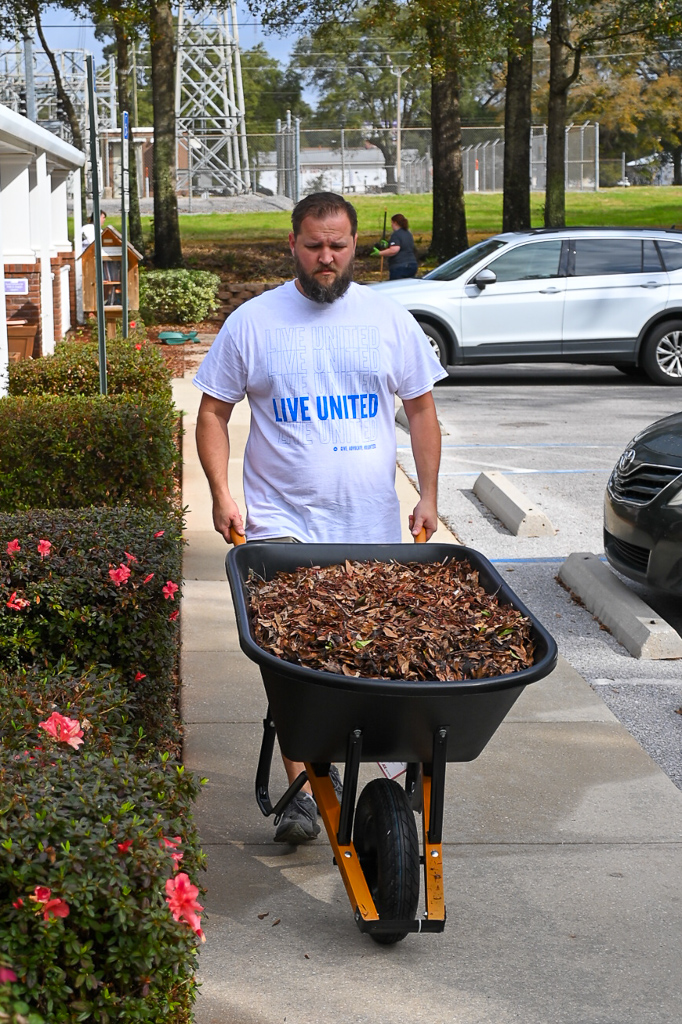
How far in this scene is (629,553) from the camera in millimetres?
6523

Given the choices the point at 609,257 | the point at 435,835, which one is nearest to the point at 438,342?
the point at 609,257

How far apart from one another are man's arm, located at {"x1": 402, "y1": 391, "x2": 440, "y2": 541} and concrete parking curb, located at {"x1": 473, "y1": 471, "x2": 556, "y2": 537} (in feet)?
14.2

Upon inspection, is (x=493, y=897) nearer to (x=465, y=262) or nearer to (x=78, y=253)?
(x=465, y=262)

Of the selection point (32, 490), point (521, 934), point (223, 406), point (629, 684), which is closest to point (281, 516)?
point (223, 406)

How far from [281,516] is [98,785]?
1.80m

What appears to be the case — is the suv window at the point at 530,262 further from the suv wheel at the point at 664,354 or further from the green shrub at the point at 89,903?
the green shrub at the point at 89,903

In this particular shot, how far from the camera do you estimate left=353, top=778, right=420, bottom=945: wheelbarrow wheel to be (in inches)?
126

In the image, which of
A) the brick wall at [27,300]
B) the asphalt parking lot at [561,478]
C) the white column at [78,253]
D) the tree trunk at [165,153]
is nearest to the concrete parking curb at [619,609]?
the asphalt parking lot at [561,478]

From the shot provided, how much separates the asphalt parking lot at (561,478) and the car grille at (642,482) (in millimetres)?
697

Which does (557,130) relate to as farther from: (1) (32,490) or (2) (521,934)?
(2) (521,934)

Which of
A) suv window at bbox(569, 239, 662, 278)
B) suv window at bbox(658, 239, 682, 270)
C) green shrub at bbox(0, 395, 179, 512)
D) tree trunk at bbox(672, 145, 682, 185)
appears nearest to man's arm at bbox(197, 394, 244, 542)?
green shrub at bbox(0, 395, 179, 512)

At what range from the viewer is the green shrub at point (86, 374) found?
383 inches

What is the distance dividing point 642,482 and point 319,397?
3096 mm

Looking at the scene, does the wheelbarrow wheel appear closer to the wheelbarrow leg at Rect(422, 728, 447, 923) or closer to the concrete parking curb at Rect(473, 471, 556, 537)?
the wheelbarrow leg at Rect(422, 728, 447, 923)
